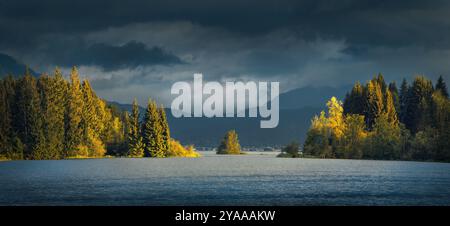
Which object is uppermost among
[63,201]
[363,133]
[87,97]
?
[87,97]

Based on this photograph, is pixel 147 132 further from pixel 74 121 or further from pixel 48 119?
pixel 48 119

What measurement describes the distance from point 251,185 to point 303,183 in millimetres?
6821

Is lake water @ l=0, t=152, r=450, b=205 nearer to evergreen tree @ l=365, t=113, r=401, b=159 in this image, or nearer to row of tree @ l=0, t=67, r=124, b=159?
evergreen tree @ l=365, t=113, r=401, b=159

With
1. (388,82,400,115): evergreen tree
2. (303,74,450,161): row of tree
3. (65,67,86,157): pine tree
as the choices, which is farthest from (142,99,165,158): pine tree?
(388,82,400,115): evergreen tree

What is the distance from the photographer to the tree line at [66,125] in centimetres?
15038

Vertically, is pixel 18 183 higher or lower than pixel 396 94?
lower

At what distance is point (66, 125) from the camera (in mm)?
162375

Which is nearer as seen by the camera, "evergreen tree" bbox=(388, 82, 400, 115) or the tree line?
the tree line

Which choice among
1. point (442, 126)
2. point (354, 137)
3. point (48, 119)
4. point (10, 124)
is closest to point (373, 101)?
point (354, 137)

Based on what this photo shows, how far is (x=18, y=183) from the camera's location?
7006 centimetres

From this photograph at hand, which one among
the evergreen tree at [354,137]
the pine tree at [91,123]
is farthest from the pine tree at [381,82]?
the pine tree at [91,123]

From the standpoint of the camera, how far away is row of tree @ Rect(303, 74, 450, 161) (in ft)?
458

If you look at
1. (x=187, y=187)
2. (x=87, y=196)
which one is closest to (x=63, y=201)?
(x=87, y=196)
